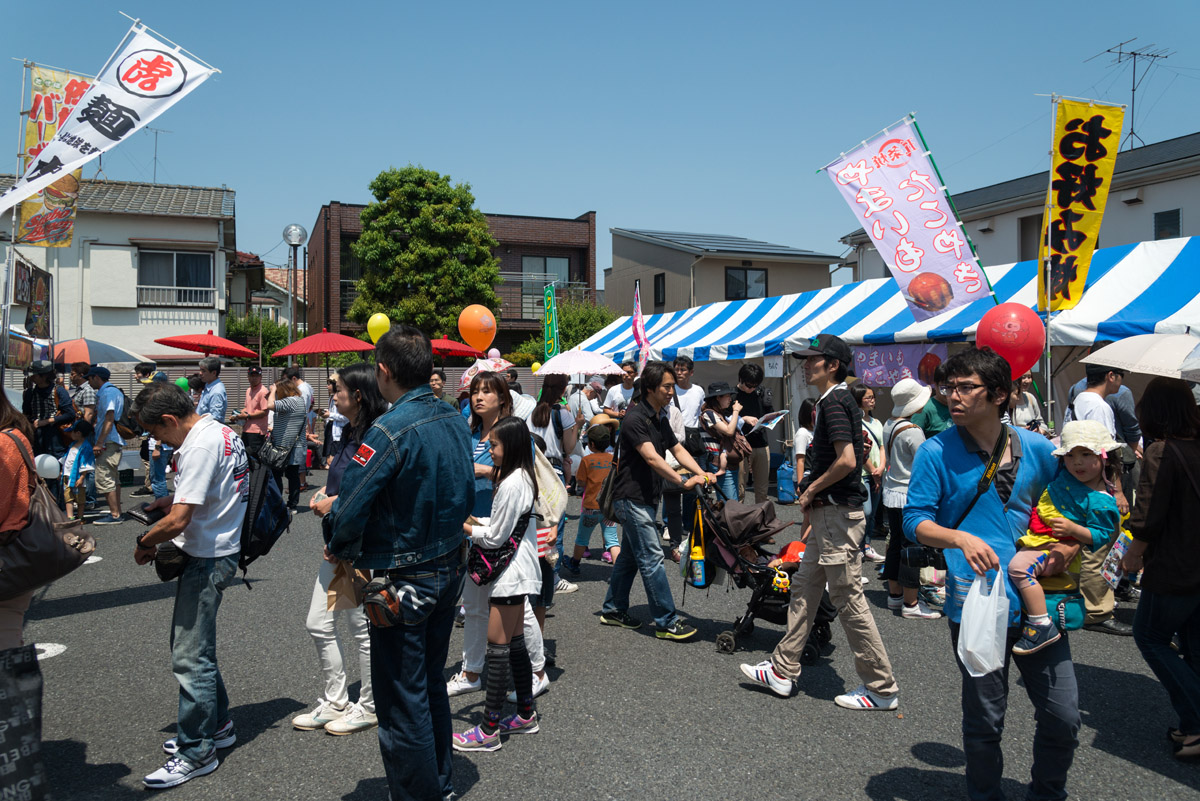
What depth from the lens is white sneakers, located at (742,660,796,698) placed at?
439 cm

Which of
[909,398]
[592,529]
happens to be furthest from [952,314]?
[592,529]

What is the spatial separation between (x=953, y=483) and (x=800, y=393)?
1064 cm

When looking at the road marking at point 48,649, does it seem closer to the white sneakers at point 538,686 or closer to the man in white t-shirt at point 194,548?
the man in white t-shirt at point 194,548

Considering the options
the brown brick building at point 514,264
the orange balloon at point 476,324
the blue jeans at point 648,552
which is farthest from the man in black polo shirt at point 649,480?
the brown brick building at point 514,264

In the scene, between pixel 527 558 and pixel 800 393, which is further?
pixel 800 393

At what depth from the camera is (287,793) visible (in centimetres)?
336

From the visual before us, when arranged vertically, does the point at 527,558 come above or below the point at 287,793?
above

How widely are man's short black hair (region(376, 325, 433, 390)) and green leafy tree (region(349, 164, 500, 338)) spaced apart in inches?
958

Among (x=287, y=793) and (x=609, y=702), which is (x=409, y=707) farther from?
(x=609, y=702)

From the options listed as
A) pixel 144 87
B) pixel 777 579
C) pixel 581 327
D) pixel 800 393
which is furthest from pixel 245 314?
pixel 777 579

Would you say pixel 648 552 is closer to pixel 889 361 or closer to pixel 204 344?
pixel 889 361

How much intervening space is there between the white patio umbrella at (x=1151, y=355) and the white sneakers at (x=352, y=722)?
5.07 meters

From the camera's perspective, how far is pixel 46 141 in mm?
7266

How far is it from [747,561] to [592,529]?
2.28 metres
